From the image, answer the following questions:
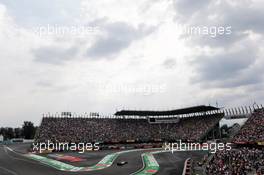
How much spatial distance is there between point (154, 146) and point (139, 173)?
4435 centimetres

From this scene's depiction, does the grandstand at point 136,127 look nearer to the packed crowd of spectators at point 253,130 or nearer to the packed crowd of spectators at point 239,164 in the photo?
the packed crowd of spectators at point 253,130

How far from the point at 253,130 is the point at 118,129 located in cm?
4337

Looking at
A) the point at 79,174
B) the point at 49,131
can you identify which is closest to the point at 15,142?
the point at 49,131

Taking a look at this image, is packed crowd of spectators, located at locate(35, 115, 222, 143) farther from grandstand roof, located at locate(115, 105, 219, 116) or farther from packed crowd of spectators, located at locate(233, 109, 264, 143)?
packed crowd of spectators, located at locate(233, 109, 264, 143)

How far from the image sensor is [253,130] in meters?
55.7

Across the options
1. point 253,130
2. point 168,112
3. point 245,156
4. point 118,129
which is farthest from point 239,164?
point 168,112

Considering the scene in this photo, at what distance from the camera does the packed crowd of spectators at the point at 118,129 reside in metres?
79.9

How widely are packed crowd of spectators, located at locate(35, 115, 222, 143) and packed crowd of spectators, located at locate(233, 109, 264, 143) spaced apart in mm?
21632

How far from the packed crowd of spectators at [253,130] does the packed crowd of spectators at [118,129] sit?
2163 cm

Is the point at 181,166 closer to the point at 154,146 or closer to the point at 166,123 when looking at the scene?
the point at 154,146

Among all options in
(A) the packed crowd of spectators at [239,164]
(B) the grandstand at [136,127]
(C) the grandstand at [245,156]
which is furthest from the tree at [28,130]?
(A) the packed crowd of spectators at [239,164]

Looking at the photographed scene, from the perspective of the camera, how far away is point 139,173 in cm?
3762

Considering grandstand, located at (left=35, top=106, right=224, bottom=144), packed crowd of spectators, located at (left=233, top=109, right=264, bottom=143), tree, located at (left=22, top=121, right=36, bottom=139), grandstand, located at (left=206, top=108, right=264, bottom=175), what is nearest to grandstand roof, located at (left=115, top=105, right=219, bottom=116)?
grandstand, located at (left=35, top=106, right=224, bottom=144)

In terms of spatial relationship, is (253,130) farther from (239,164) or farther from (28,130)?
(28,130)
